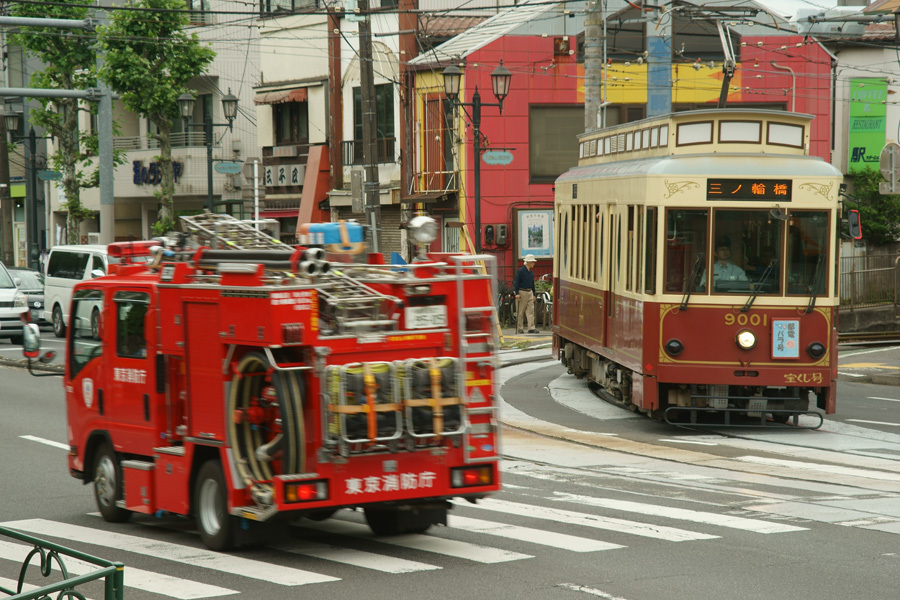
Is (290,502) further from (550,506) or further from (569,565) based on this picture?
(550,506)

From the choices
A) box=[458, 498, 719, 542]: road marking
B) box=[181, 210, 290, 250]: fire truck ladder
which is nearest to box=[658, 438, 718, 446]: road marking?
box=[458, 498, 719, 542]: road marking

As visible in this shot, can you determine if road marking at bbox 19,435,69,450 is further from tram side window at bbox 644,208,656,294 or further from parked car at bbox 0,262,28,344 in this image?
parked car at bbox 0,262,28,344

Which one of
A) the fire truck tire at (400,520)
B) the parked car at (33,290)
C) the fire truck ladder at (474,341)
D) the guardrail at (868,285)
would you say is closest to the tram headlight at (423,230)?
the fire truck ladder at (474,341)

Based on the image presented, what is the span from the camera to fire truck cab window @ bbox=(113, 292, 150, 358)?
955 cm

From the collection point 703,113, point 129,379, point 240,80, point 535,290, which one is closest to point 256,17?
point 240,80

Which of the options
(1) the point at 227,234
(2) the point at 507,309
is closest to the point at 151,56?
(2) the point at 507,309

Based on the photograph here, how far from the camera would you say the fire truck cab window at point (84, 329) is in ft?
33.6

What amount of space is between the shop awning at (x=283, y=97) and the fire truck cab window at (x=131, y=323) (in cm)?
3268

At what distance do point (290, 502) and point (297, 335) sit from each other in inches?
43.9

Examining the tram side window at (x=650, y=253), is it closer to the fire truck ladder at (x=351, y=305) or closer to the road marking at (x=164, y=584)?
the fire truck ladder at (x=351, y=305)

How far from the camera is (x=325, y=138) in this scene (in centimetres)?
4138

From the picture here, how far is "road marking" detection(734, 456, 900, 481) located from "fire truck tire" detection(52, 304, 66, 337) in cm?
2160

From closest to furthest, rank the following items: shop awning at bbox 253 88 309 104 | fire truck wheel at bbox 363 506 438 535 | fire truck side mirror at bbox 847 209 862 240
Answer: fire truck wheel at bbox 363 506 438 535 → fire truck side mirror at bbox 847 209 862 240 → shop awning at bbox 253 88 309 104

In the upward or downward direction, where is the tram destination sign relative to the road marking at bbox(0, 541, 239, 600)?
upward
